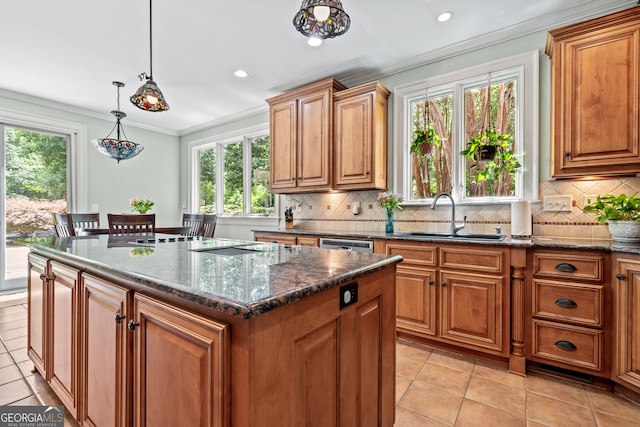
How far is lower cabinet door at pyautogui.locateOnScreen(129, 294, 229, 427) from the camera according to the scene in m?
0.76

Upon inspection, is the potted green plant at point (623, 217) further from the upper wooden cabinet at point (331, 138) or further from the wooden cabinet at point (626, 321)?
the upper wooden cabinet at point (331, 138)

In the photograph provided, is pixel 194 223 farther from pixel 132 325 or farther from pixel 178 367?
pixel 178 367

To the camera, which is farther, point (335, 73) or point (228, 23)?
point (335, 73)

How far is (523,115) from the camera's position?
8.54 feet

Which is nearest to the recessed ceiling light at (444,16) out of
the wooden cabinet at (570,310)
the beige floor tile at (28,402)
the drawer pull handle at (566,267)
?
the wooden cabinet at (570,310)

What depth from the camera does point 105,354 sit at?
1178 mm

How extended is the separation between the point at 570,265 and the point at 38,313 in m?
3.26

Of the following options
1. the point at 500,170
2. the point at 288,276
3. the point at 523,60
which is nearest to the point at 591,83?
the point at 523,60

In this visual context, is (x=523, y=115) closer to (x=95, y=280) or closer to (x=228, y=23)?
(x=228, y=23)

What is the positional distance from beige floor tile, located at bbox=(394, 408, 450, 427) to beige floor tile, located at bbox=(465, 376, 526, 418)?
0.37m

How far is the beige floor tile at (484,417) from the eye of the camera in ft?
5.34

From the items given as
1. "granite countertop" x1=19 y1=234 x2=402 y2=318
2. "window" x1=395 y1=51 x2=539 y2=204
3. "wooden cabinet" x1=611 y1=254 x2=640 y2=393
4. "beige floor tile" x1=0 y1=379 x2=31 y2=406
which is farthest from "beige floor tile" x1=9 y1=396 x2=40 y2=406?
"wooden cabinet" x1=611 y1=254 x2=640 y2=393

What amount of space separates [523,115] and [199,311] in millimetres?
2923

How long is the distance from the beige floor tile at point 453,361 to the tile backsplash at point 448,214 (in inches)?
43.0
